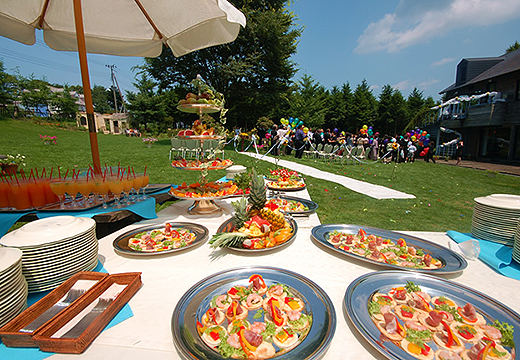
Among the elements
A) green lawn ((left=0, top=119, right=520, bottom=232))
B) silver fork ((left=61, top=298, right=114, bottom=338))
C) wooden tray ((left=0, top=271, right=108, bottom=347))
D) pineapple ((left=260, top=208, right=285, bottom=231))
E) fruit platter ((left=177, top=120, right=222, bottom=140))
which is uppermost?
fruit platter ((left=177, top=120, right=222, bottom=140))

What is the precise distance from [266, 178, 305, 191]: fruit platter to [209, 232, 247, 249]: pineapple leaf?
2.16 metres

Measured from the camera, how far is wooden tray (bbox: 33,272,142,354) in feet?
2.99

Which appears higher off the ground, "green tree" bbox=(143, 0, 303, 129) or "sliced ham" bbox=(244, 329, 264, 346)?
"green tree" bbox=(143, 0, 303, 129)

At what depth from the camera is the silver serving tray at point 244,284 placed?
92 centimetres

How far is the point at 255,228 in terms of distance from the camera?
74.7 inches

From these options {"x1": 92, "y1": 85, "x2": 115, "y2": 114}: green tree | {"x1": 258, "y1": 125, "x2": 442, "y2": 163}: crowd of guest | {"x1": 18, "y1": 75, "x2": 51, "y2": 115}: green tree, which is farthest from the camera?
{"x1": 92, "y1": 85, "x2": 115, "y2": 114}: green tree

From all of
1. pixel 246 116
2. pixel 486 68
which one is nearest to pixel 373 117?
pixel 486 68

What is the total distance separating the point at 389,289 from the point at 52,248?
6.18 ft

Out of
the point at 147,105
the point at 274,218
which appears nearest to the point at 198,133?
the point at 274,218

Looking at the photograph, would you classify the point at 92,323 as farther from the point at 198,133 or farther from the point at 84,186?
the point at 198,133

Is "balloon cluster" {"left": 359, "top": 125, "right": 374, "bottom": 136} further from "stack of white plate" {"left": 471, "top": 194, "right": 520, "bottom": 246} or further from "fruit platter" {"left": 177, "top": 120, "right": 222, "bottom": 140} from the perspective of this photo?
"fruit platter" {"left": 177, "top": 120, "right": 222, "bottom": 140}

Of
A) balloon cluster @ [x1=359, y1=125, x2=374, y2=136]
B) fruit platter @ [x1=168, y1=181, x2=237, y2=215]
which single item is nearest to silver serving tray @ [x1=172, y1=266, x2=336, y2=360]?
fruit platter @ [x1=168, y1=181, x2=237, y2=215]

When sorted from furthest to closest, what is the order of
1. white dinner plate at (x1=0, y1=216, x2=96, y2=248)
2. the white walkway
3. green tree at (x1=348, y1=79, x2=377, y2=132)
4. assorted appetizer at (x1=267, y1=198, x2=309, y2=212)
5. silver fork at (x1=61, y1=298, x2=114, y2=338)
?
1. green tree at (x1=348, y1=79, x2=377, y2=132)
2. the white walkway
3. assorted appetizer at (x1=267, y1=198, x2=309, y2=212)
4. white dinner plate at (x1=0, y1=216, x2=96, y2=248)
5. silver fork at (x1=61, y1=298, x2=114, y2=338)

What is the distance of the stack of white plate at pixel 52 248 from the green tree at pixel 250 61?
18.7 m
